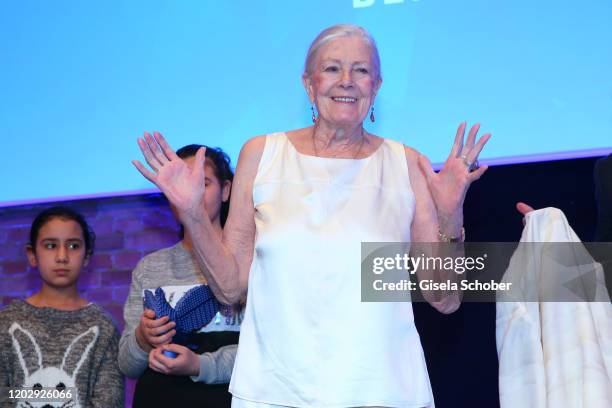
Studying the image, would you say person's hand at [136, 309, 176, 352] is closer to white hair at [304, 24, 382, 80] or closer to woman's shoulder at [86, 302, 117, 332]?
woman's shoulder at [86, 302, 117, 332]

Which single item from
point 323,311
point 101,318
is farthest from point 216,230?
point 323,311

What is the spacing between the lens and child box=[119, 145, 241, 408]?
2383mm

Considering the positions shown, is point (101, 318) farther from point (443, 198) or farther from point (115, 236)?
point (443, 198)

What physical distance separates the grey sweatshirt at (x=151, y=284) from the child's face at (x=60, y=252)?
0.39m

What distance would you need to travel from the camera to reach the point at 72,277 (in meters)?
2.97

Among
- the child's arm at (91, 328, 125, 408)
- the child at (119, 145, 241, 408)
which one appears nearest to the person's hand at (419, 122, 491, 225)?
the child at (119, 145, 241, 408)

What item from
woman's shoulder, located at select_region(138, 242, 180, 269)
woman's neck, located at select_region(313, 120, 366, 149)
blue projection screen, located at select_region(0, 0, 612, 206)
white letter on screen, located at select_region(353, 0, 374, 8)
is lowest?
woman's shoulder, located at select_region(138, 242, 180, 269)

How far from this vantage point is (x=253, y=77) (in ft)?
10.4

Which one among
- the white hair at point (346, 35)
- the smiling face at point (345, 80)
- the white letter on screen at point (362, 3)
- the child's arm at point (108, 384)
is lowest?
the child's arm at point (108, 384)

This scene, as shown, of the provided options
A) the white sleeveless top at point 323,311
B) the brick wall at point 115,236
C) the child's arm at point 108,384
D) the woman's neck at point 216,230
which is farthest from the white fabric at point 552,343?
the brick wall at point 115,236

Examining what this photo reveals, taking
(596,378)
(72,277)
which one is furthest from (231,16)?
(596,378)

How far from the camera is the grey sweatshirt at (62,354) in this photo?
9.00 ft

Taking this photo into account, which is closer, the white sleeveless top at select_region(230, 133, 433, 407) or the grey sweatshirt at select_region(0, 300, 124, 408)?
the white sleeveless top at select_region(230, 133, 433, 407)

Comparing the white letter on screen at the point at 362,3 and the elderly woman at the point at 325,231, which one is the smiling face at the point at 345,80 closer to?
the elderly woman at the point at 325,231
